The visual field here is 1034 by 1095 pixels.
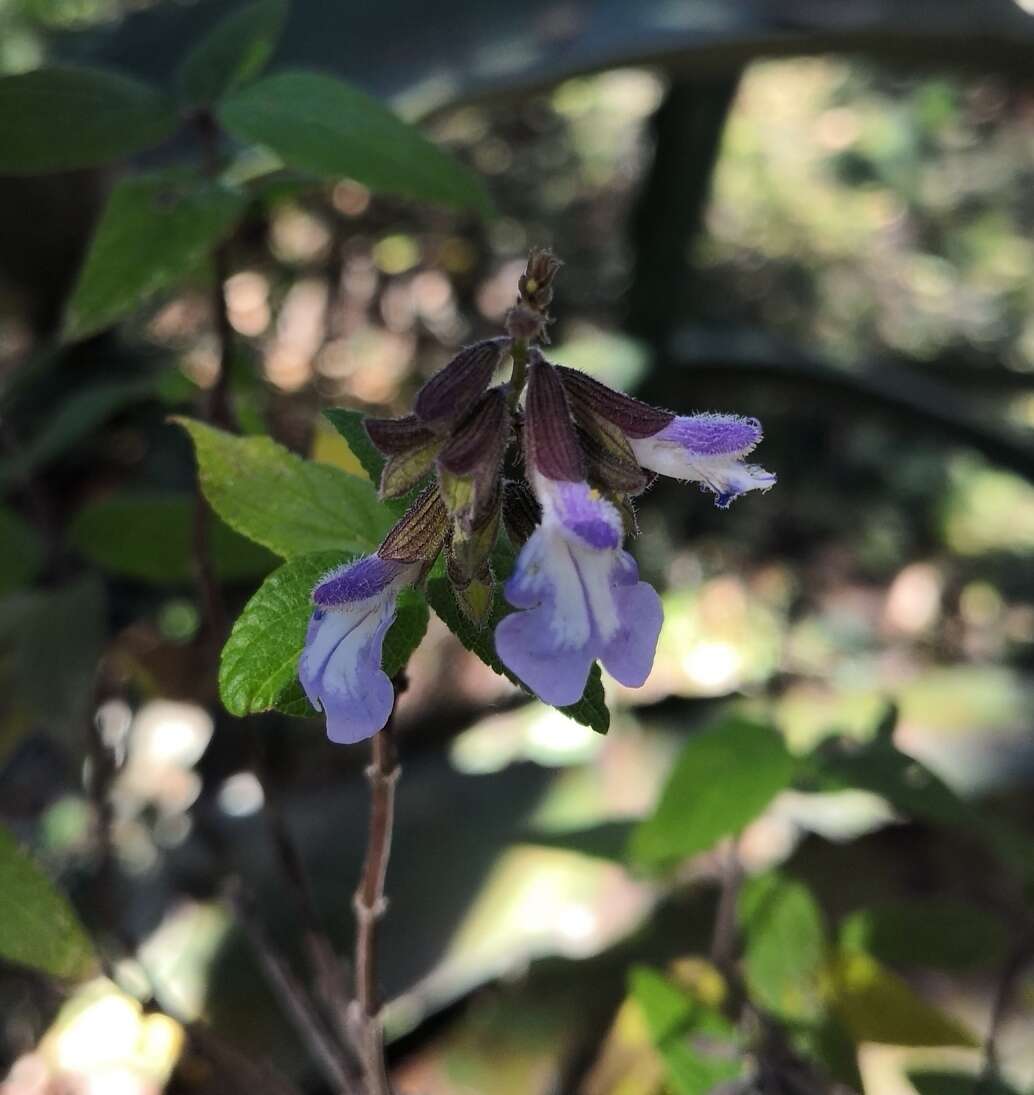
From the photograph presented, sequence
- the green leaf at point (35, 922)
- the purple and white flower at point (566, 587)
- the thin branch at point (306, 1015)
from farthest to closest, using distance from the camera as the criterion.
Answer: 1. the thin branch at point (306, 1015)
2. the green leaf at point (35, 922)
3. the purple and white flower at point (566, 587)

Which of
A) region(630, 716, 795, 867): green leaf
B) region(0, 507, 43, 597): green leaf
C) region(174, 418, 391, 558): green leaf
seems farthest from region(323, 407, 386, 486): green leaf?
region(0, 507, 43, 597): green leaf

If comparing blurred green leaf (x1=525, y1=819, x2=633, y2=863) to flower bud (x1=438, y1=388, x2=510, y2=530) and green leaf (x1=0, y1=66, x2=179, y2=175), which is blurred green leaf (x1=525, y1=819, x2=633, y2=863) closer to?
flower bud (x1=438, y1=388, x2=510, y2=530)

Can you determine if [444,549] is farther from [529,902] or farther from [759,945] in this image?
[529,902]

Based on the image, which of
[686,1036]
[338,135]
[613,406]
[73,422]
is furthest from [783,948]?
[73,422]

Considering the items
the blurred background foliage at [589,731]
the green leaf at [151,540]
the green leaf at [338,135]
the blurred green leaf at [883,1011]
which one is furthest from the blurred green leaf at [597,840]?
the green leaf at [338,135]

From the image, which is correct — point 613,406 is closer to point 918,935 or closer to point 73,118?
point 73,118

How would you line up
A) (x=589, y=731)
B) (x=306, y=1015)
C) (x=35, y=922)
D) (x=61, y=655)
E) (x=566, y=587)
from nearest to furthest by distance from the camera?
(x=566, y=587)
(x=35, y=922)
(x=306, y=1015)
(x=61, y=655)
(x=589, y=731)

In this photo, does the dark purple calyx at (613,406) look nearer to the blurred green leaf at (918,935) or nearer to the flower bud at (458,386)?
the flower bud at (458,386)
